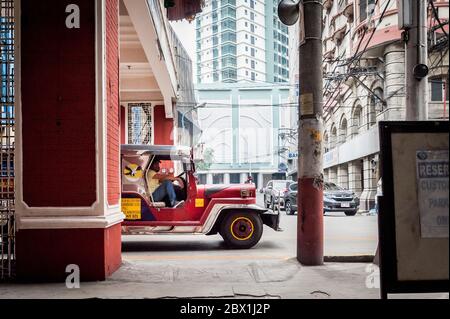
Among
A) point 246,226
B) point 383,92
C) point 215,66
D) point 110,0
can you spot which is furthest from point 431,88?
point 215,66

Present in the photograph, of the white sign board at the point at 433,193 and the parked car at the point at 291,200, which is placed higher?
the white sign board at the point at 433,193

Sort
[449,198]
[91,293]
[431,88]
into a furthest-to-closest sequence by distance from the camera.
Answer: [431,88] → [91,293] → [449,198]

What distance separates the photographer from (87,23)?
19.1ft

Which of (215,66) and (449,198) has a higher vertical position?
(215,66)

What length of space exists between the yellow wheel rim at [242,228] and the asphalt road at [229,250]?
0.35m

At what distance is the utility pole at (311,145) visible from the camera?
687 centimetres

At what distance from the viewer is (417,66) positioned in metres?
6.80

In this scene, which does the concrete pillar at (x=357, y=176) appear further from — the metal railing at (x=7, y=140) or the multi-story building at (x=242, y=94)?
the metal railing at (x=7, y=140)

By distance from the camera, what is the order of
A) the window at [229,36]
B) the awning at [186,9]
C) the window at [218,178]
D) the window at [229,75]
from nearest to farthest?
1. the awning at [186,9]
2. the window at [229,36]
3. the window at [229,75]
4. the window at [218,178]

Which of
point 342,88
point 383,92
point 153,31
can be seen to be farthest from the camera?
point 342,88

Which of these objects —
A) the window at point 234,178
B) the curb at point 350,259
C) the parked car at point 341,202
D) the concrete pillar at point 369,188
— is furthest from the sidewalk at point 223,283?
the window at point 234,178
